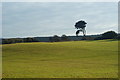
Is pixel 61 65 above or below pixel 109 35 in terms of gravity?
below

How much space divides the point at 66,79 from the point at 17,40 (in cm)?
7344

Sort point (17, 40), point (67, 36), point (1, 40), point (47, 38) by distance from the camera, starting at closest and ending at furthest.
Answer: point (1, 40) < point (17, 40) < point (47, 38) < point (67, 36)

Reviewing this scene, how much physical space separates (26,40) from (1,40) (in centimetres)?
1045

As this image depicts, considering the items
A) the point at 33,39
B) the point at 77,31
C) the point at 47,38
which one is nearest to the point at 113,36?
the point at 77,31

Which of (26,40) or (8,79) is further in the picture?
(26,40)

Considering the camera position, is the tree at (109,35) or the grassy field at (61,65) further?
the tree at (109,35)

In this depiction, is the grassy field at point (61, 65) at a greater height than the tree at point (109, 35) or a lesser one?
lesser

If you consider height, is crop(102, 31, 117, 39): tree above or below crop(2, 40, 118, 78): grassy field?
above

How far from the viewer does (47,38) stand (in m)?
106

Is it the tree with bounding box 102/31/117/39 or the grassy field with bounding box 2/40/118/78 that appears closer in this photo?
the grassy field with bounding box 2/40/118/78

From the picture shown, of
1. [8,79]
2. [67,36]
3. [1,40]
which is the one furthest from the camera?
[67,36]

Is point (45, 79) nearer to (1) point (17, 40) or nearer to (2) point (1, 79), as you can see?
(2) point (1, 79)

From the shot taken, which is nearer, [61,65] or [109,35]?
[61,65]

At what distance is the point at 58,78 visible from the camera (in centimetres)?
1777
